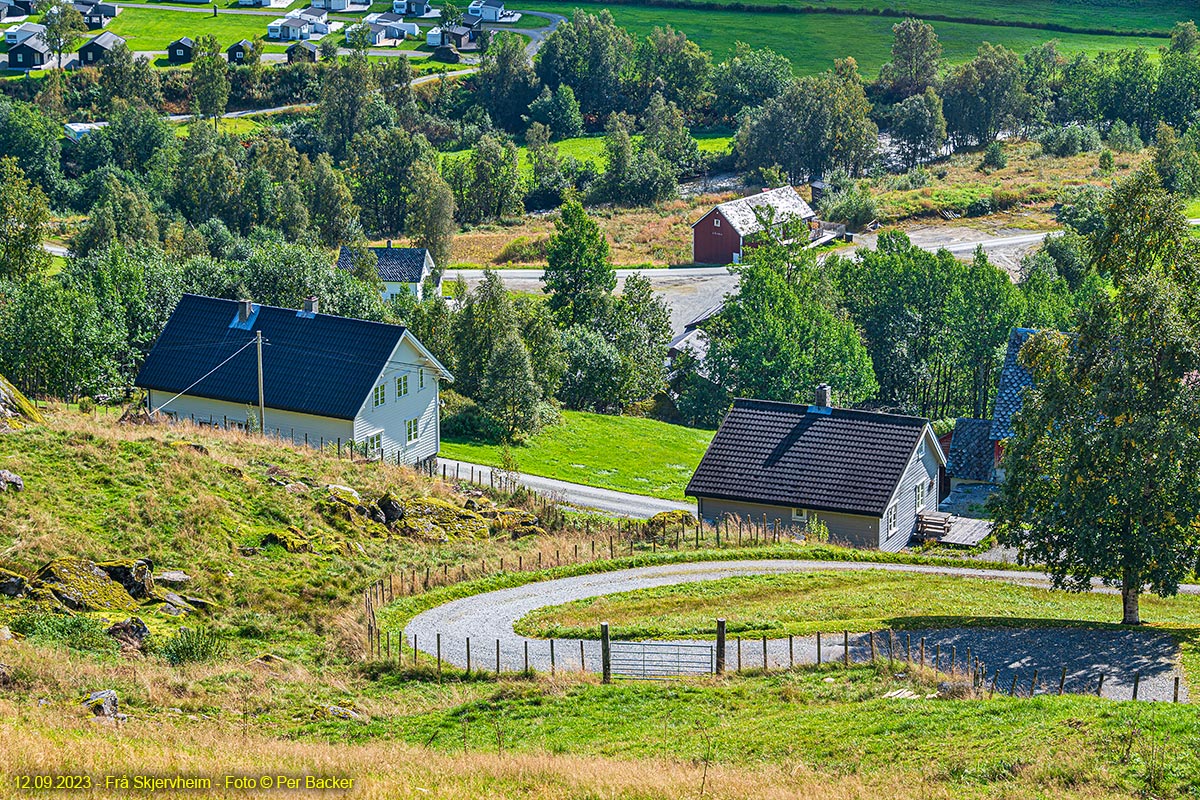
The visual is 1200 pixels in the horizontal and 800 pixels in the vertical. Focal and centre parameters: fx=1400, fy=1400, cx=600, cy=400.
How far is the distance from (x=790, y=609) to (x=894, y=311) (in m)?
57.2

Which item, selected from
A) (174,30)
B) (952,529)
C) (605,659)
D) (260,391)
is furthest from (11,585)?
(174,30)

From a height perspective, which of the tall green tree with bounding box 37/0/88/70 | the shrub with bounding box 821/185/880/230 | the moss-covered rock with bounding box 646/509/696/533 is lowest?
the shrub with bounding box 821/185/880/230

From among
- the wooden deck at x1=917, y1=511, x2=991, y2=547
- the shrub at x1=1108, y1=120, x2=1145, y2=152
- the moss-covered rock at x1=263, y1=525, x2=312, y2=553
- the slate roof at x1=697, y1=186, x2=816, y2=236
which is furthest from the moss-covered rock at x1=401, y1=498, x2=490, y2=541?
the shrub at x1=1108, y1=120, x2=1145, y2=152

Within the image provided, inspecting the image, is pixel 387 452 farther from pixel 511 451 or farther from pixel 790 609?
pixel 790 609

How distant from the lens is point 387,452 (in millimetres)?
58469

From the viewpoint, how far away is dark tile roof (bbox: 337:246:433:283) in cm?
10494

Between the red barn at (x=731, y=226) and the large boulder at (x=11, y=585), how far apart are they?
9827 centimetres

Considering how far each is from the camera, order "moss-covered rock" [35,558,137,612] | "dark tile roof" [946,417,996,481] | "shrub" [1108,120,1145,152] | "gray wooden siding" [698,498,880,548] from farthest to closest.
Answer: "shrub" [1108,120,1145,152], "dark tile roof" [946,417,996,481], "gray wooden siding" [698,498,880,548], "moss-covered rock" [35,558,137,612]

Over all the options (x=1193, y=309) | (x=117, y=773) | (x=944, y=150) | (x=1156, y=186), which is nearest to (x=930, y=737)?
(x=117, y=773)

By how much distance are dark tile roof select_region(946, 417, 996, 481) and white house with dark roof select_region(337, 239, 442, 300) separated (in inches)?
1939

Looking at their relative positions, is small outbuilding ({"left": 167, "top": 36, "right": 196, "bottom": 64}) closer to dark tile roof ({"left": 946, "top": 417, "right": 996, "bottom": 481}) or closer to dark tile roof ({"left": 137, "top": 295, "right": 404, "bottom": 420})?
dark tile roof ({"left": 137, "top": 295, "right": 404, "bottom": 420})

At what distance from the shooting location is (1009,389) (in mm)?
64938

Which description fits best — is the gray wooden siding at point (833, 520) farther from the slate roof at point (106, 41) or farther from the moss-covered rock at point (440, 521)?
the slate roof at point (106, 41)

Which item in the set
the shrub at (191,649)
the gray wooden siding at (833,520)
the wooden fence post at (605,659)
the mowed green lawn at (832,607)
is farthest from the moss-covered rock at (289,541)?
the gray wooden siding at (833,520)
